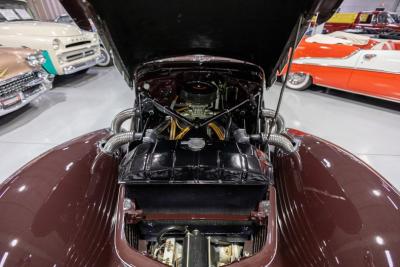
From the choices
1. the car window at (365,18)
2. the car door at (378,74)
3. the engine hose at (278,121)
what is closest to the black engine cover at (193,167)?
the engine hose at (278,121)

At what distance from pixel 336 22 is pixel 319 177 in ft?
36.9

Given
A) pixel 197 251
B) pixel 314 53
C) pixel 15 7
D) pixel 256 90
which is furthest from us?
pixel 15 7

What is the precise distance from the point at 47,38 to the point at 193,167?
4581 mm

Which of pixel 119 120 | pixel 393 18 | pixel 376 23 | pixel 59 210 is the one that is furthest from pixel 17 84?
pixel 393 18

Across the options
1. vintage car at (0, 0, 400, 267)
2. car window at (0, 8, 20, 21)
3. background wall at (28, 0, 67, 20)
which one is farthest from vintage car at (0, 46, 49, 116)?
background wall at (28, 0, 67, 20)

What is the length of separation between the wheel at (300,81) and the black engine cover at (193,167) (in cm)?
410

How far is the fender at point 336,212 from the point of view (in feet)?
3.01

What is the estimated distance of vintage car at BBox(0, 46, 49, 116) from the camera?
3.19 m

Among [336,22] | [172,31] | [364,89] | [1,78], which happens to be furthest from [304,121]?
[336,22]

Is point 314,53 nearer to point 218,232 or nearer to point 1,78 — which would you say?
point 218,232

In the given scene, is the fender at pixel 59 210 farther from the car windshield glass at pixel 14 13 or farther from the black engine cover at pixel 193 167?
the car windshield glass at pixel 14 13

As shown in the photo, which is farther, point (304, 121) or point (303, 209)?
point (304, 121)

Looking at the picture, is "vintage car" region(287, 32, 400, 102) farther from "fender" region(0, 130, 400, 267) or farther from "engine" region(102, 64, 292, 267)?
"engine" region(102, 64, 292, 267)

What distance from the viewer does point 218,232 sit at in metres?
1.22
